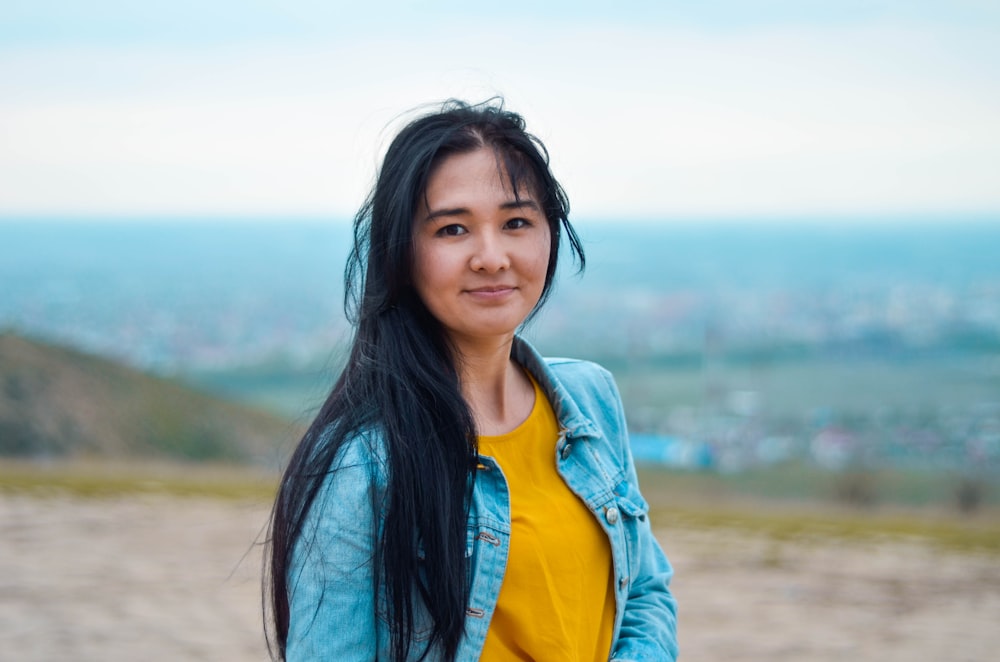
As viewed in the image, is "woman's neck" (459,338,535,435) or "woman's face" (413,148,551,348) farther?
"woman's neck" (459,338,535,435)

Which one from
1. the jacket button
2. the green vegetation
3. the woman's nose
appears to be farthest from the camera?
the green vegetation

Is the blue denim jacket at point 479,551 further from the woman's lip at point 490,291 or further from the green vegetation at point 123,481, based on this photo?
the green vegetation at point 123,481

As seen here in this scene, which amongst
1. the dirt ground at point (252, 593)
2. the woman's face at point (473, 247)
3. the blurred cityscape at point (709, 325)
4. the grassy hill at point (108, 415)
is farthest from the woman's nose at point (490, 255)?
the blurred cityscape at point (709, 325)

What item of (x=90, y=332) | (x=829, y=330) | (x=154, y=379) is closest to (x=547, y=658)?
(x=154, y=379)

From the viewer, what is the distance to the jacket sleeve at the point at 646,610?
2180 millimetres

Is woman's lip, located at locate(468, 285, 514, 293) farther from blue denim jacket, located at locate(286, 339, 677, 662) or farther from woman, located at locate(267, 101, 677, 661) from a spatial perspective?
blue denim jacket, located at locate(286, 339, 677, 662)

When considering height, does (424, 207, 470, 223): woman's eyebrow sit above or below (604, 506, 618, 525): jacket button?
above

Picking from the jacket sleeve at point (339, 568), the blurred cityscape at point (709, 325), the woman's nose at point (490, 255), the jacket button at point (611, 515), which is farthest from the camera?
the blurred cityscape at point (709, 325)

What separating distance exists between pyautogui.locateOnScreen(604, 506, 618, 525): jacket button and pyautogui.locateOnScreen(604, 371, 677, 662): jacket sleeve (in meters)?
0.10

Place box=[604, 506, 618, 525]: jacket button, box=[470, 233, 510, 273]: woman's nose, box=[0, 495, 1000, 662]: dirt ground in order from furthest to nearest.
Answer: box=[0, 495, 1000, 662]: dirt ground
box=[604, 506, 618, 525]: jacket button
box=[470, 233, 510, 273]: woman's nose

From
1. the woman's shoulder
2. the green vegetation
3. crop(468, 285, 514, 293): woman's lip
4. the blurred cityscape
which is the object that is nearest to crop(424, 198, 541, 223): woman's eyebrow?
crop(468, 285, 514, 293): woman's lip

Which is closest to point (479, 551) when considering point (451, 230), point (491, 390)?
point (491, 390)

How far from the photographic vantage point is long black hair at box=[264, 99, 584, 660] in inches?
71.0

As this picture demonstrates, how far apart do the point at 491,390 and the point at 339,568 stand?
562 millimetres
